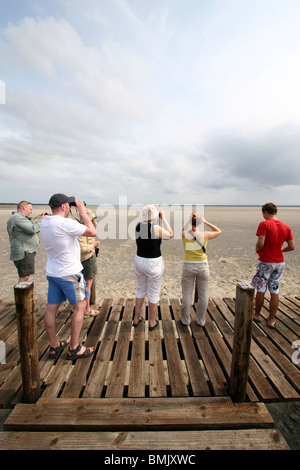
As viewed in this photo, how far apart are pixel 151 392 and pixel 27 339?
155 centimetres

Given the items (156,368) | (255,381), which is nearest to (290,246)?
(255,381)

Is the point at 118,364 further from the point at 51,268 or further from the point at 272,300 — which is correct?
the point at 272,300

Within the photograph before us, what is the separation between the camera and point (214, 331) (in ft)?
12.8

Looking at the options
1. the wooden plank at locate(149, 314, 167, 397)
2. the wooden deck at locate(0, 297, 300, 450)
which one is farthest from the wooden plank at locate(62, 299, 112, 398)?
the wooden plank at locate(149, 314, 167, 397)

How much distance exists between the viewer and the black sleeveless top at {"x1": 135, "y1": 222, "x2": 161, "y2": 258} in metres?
3.30

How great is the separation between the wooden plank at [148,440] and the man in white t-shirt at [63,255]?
1.10 meters

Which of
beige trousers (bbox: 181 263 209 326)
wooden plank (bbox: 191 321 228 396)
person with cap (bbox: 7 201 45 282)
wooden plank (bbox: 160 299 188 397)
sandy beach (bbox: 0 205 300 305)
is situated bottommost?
sandy beach (bbox: 0 205 300 305)

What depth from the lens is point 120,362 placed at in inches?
124

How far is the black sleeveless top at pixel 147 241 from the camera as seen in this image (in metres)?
3.30

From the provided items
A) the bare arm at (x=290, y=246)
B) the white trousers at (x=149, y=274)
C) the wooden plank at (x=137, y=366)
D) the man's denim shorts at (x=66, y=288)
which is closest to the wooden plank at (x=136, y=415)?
the wooden plank at (x=137, y=366)

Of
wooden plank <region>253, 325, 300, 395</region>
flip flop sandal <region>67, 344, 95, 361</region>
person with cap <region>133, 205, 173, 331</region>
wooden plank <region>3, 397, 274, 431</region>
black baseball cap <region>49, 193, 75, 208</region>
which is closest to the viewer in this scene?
wooden plank <region>3, 397, 274, 431</region>

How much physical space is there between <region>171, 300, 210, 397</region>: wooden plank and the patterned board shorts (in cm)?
160

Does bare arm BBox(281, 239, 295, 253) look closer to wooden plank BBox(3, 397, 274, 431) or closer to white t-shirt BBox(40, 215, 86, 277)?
wooden plank BBox(3, 397, 274, 431)
